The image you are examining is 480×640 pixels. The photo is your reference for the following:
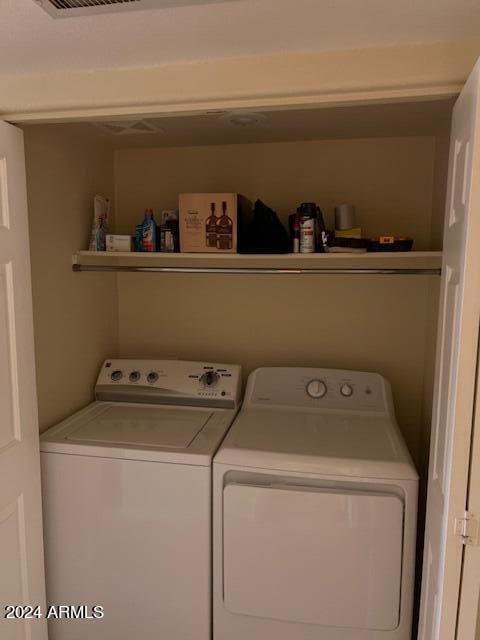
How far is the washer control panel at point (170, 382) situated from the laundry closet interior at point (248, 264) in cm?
11

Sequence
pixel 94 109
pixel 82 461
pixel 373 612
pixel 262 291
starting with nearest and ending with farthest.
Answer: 1. pixel 94 109
2. pixel 373 612
3. pixel 82 461
4. pixel 262 291

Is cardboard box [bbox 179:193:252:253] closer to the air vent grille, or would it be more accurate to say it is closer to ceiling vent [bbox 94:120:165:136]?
ceiling vent [bbox 94:120:165:136]

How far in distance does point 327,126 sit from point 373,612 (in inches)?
74.5

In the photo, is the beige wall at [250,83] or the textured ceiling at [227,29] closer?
the textured ceiling at [227,29]

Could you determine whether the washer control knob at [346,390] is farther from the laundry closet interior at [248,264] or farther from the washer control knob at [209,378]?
the washer control knob at [209,378]

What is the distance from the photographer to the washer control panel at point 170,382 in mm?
2309

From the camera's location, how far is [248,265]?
2451 mm

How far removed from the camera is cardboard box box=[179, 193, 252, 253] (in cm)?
211

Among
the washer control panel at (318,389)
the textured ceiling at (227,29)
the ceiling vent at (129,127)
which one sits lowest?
the washer control panel at (318,389)

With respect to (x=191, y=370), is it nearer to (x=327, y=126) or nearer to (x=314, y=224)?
(x=314, y=224)

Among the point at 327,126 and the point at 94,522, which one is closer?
the point at 94,522

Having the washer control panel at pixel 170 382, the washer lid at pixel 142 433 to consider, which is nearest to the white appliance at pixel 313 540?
the washer lid at pixel 142 433

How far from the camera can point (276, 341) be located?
247 cm

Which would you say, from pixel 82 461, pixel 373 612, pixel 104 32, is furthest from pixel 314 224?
pixel 373 612
